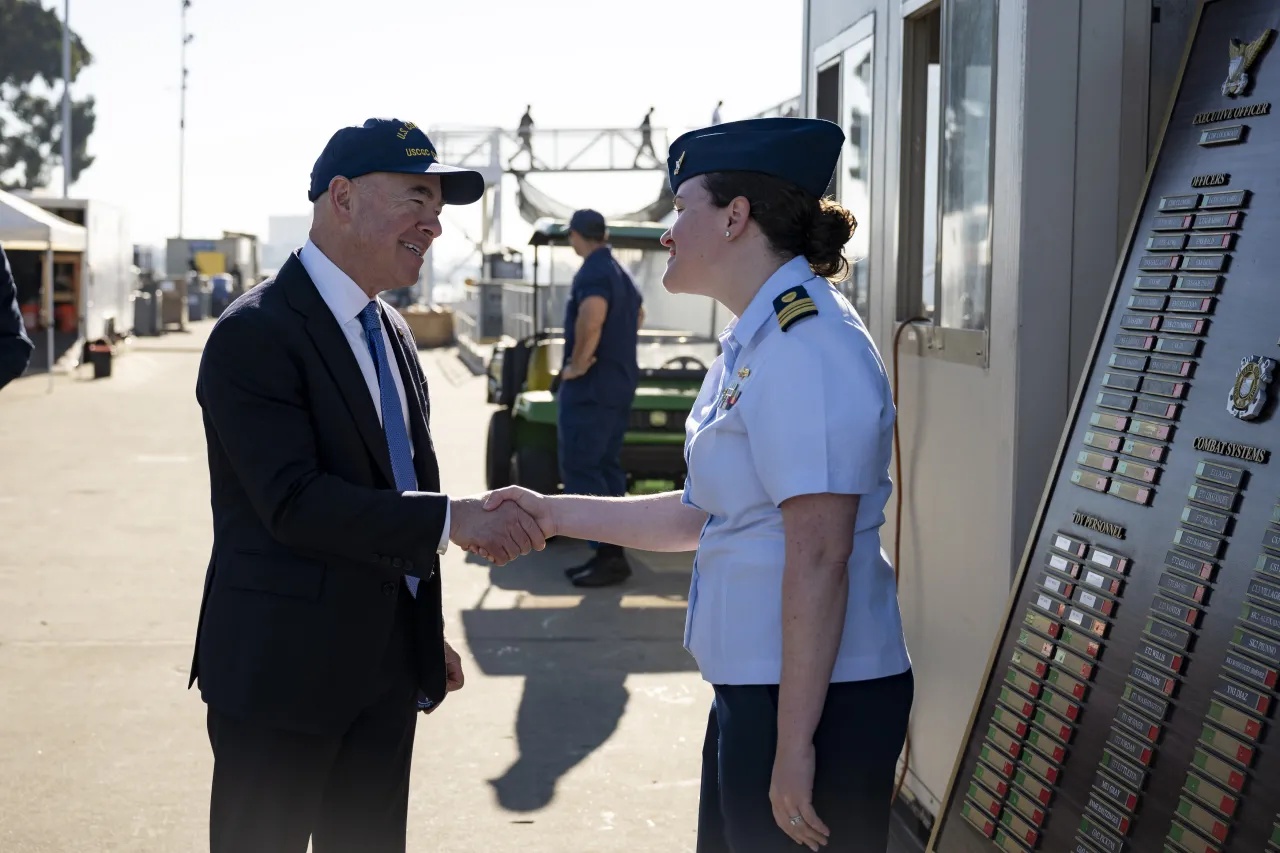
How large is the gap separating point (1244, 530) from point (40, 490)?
11.1m

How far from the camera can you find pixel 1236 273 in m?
2.72

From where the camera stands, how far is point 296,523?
275 centimetres

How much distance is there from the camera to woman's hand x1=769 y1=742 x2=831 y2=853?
2424 millimetres

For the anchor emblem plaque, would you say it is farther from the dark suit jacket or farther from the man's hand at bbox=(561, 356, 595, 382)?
the man's hand at bbox=(561, 356, 595, 382)

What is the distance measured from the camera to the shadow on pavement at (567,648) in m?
5.51

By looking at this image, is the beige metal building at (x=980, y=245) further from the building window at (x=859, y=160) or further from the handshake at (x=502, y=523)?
the handshake at (x=502, y=523)

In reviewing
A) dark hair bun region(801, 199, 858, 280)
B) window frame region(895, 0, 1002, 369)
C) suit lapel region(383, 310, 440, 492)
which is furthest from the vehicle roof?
dark hair bun region(801, 199, 858, 280)

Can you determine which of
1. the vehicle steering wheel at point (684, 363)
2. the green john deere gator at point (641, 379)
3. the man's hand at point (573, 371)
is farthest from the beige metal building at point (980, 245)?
the vehicle steering wheel at point (684, 363)

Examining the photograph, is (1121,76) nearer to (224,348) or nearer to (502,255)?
(224,348)

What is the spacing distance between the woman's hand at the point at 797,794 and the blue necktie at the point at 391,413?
0.95 metres

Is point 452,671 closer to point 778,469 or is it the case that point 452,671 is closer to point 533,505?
point 533,505

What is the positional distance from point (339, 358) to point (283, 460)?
0.25 meters

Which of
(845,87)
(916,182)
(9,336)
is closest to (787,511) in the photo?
(916,182)

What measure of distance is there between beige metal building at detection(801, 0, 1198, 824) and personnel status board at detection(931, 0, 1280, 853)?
0.43 metres
